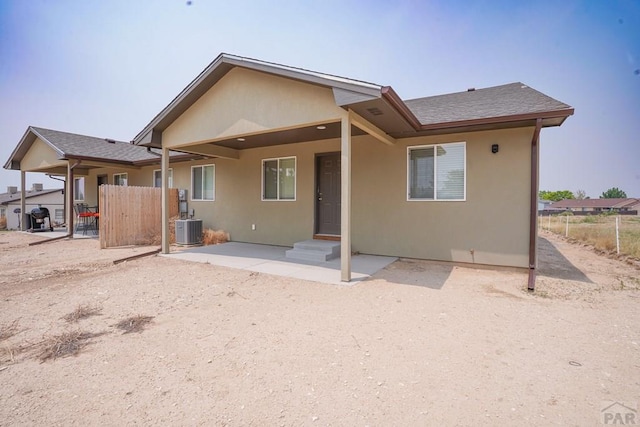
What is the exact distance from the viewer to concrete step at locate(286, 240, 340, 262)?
23.1 ft

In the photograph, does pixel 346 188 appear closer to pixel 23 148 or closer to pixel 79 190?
pixel 23 148

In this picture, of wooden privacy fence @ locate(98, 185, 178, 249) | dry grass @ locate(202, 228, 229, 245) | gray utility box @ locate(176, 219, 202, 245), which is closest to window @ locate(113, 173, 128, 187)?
wooden privacy fence @ locate(98, 185, 178, 249)

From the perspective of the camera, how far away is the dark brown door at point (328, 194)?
8203 mm

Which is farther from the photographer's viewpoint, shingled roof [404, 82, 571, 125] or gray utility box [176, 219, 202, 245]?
gray utility box [176, 219, 202, 245]

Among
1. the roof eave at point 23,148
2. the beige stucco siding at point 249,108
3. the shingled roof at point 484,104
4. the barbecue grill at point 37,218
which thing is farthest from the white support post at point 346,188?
the barbecue grill at point 37,218

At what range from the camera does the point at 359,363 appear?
8.73 feet

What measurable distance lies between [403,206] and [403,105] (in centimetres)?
268

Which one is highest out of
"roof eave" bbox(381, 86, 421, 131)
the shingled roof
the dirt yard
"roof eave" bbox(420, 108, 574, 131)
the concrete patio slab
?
the shingled roof

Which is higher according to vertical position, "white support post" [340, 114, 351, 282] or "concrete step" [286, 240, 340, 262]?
"white support post" [340, 114, 351, 282]

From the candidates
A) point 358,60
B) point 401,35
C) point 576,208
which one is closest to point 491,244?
point 401,35

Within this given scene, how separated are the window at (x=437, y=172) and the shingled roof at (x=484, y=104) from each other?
2.28 ft

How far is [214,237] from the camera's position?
974 centimetres

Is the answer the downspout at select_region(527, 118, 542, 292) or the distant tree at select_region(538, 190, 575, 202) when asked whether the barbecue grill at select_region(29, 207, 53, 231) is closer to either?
the downspout at select_region(527, 118, 542, 292)

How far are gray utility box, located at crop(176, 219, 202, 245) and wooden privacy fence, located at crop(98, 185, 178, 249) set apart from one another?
69cm
